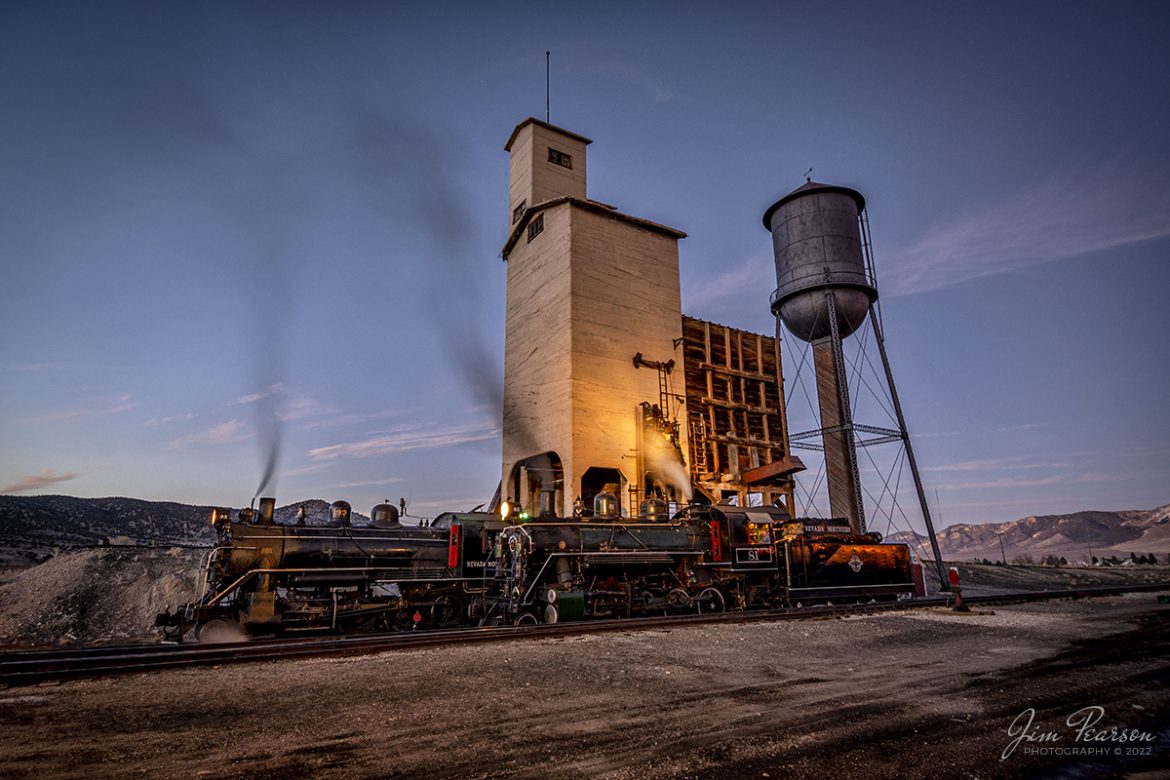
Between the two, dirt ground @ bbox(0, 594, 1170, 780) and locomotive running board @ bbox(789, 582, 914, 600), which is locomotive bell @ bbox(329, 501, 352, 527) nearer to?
dirt ground @ bbox(0, 594, 1170, 780)

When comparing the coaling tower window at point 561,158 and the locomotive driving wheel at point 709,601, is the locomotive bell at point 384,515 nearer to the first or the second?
the locomotive driving wheel at point 709,601

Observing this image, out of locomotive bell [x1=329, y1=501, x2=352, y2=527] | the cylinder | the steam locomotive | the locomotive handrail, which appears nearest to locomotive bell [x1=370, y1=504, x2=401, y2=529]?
the steam locomotive

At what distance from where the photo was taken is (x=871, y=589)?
16953 millimetres

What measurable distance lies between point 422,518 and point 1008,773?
1353 centimetres

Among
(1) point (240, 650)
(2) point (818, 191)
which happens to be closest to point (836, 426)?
(2) point (818, 191)

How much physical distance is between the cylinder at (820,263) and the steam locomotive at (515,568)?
1347cm

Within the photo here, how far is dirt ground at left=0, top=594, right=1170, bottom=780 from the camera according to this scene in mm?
3795

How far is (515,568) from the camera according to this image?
43.2 ft

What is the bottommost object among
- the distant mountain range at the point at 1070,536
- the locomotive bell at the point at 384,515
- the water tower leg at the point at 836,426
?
the distant mountain range at the point at 1070,536

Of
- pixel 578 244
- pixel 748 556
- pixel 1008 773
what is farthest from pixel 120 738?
pixel 578 244

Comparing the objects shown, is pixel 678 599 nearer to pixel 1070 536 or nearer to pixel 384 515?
pixel 384 515

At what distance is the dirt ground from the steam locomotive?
5.09 m

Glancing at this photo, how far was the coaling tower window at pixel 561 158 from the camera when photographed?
31.2m

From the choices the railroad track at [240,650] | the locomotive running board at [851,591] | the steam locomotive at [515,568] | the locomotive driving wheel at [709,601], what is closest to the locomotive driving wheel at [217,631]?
the steam locomotive at [515,568]
